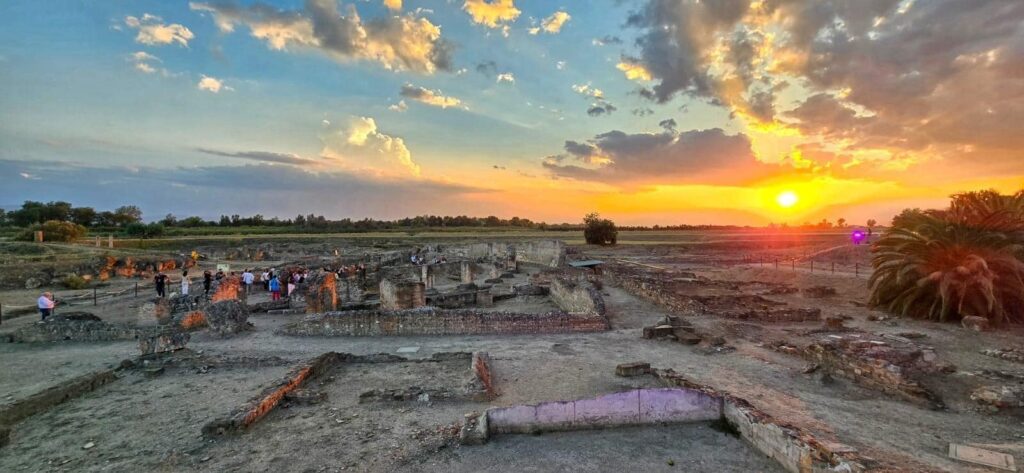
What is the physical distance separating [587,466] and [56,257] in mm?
54501

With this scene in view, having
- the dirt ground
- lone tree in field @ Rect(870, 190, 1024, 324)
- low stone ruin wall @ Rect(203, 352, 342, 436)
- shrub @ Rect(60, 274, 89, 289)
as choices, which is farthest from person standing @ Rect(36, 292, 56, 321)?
lone tree in field @ Rect(870, 190, 1024, 324)

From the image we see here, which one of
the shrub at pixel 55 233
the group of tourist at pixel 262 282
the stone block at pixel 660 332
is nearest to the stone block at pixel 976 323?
the stone block at pixel 660 332

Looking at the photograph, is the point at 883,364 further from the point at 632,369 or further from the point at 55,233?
the point at 55,233

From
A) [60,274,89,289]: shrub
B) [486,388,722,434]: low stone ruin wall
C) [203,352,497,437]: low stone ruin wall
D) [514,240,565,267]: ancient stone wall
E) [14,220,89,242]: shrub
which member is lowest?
[60,274,89,289]: shrub

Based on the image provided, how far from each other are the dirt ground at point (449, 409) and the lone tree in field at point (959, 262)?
1937 millimetres

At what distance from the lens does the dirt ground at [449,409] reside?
6699mm

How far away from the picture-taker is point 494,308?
20.8 metres

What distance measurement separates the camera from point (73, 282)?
29.6m

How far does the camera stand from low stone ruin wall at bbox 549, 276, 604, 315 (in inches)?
692

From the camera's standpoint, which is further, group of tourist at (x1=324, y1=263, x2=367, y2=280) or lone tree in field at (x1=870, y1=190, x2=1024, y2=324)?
group of tourist at (x1=324, y1=263, x2=367, y2=280)

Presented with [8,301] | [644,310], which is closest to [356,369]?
[644,310]

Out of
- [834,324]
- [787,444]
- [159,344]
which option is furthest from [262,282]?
[834,324]

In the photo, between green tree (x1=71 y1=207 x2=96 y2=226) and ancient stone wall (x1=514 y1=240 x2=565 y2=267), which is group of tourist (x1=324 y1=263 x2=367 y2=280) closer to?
ancient stone wall (x1=514 y1=240 x2=565 y2=267)

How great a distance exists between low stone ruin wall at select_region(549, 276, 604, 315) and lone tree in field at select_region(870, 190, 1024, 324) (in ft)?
38.8
